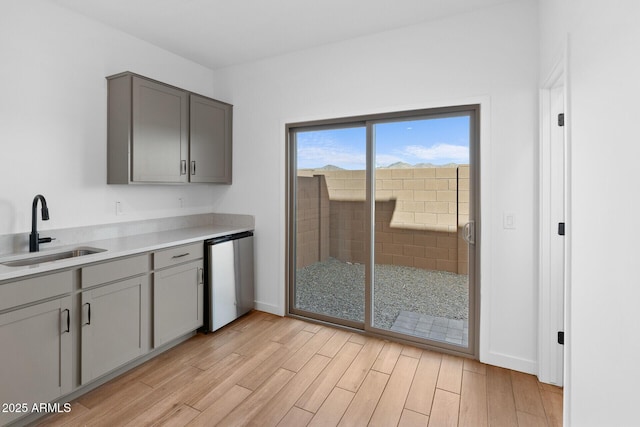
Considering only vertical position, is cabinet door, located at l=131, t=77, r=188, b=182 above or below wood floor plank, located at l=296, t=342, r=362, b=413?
above

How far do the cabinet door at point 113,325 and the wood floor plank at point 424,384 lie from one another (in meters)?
1.96

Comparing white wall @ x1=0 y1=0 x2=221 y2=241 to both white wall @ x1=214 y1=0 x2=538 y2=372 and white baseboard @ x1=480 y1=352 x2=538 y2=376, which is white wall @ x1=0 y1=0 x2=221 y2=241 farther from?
white baseboard @ x1=480 y1=352 x2=538 y2=376

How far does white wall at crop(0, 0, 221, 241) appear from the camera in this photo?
7.37 feet

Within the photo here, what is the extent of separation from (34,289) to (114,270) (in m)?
0.46

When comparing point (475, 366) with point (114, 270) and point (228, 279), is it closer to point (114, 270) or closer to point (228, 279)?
point (228, 279)

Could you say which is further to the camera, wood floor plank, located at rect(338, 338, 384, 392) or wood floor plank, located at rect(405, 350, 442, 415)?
wood floor plank, located at rect(338, 338, 384, 392)

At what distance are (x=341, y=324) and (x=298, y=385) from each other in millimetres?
1018

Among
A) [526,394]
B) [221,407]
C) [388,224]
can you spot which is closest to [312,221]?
[388,224]

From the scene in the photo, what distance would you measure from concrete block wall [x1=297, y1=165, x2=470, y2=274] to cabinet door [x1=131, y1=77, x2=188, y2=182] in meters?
1.21

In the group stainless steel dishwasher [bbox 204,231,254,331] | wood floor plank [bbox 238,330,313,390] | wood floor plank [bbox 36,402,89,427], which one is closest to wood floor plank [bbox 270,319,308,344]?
wood floor plank [bbox 238,330,313,390]

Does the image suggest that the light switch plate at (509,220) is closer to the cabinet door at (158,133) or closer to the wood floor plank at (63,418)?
the cabinet door at (158,133)

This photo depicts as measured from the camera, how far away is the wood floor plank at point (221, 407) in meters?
1.90

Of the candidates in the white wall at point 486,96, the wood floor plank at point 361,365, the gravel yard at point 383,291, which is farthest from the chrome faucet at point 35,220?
the wood floor plank at point 361,365

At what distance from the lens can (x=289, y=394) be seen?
2.17m
